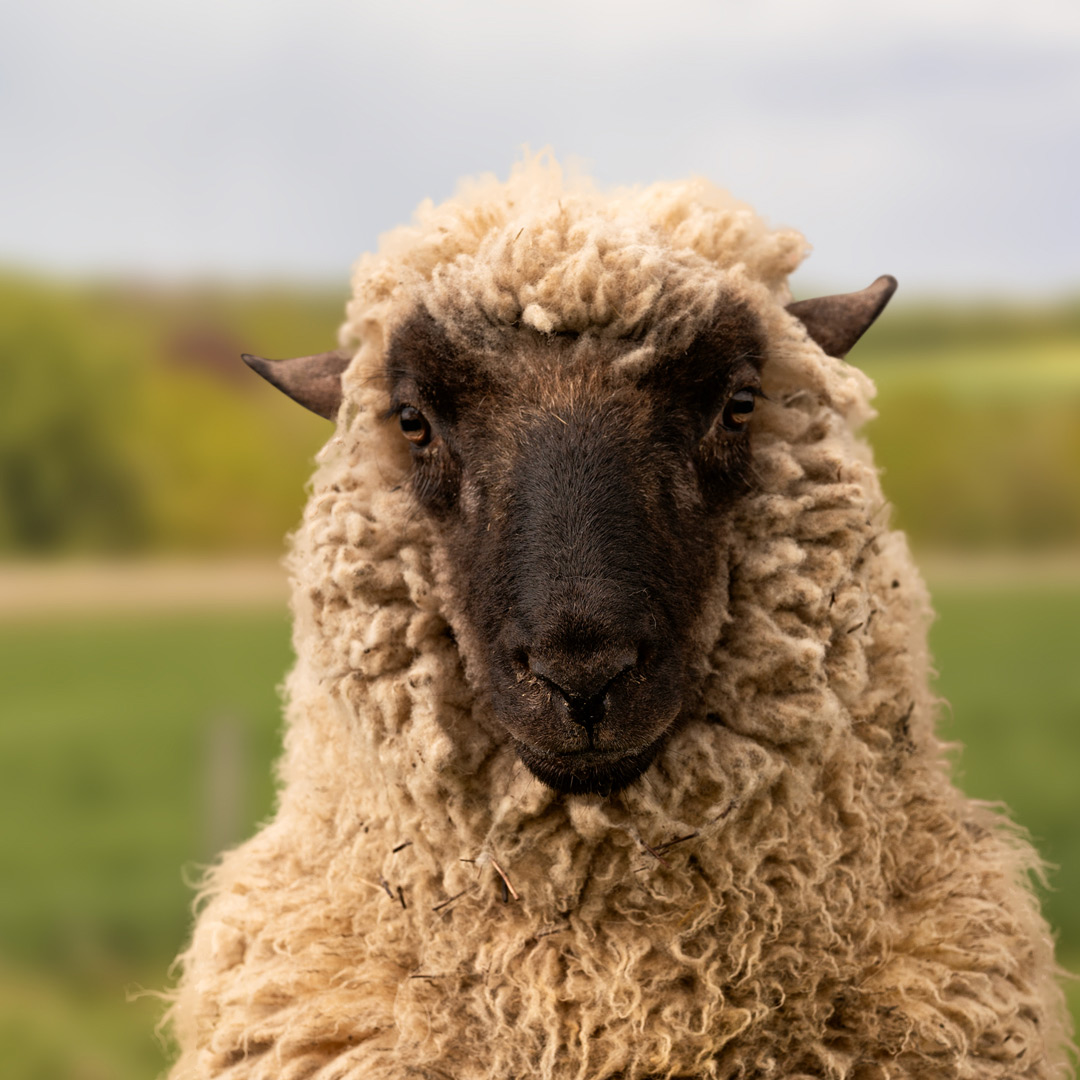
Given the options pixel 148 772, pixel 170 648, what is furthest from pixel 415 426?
pixel 170 648

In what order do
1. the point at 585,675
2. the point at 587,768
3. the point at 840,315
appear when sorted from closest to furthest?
the point at 585,675 < the point at 587,768 < the point at 840,315

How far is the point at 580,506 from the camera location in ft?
7.72

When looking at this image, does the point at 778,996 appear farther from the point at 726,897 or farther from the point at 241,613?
the point at 241,613

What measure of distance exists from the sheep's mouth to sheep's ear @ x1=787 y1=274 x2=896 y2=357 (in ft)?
3.78

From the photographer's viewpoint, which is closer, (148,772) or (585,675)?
(585,675)

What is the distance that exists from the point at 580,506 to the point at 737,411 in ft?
1.69

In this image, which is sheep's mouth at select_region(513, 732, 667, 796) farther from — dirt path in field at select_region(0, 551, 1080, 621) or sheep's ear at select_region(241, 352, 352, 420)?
dirt path in field at select_region(0, 551, 1080, 621)

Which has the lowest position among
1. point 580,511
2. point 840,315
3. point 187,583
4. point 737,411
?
point 187,583

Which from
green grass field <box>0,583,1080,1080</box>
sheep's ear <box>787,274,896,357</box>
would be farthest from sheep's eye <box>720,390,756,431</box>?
green grass field <box>0,583,1080,1080</box>

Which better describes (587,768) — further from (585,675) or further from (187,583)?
(187,583)

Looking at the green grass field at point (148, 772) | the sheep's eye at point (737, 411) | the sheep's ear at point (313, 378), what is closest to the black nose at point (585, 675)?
the sheep's eye at point (737, 411)

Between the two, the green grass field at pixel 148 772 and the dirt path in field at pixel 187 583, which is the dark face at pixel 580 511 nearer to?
the green grass field at pixel 148 772

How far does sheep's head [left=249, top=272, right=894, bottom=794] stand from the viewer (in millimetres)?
2217

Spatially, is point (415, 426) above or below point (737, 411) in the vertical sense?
below
